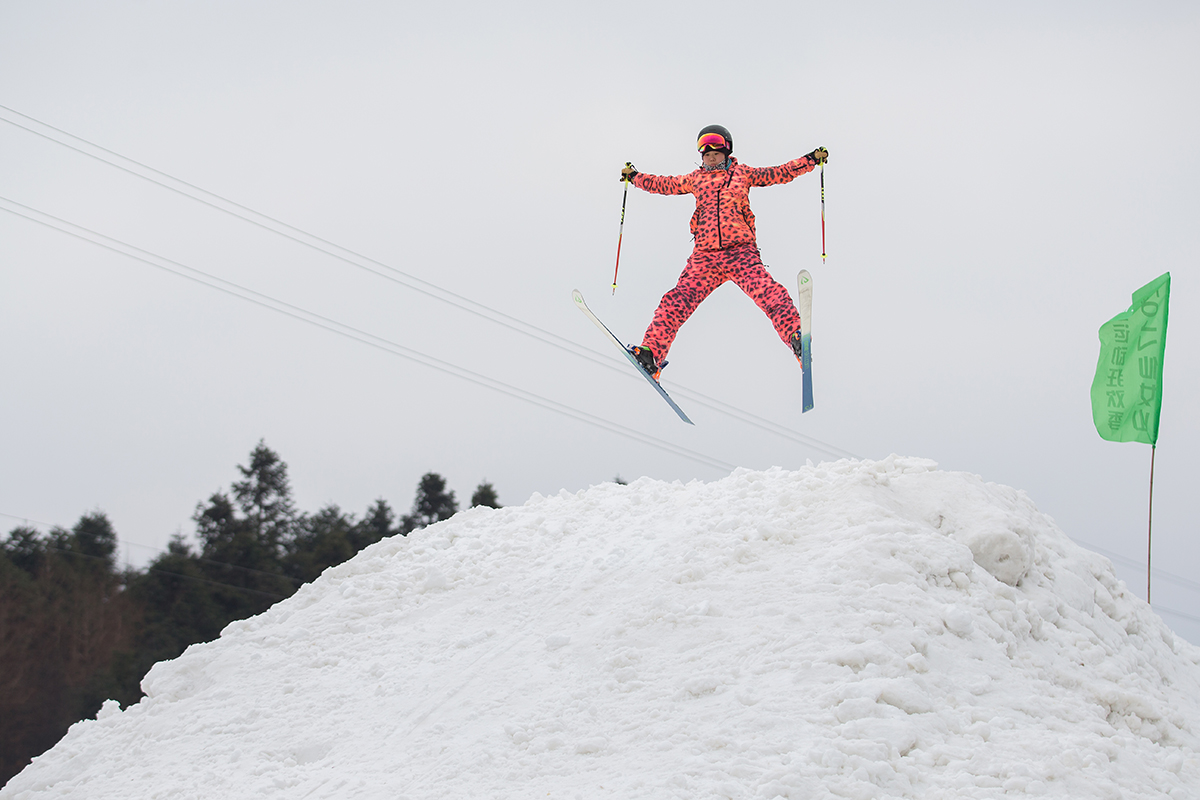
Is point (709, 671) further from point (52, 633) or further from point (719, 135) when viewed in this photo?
point (52, 633)

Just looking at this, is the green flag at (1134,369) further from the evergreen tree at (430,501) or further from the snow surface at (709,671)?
the evergreen tree at (430,501)

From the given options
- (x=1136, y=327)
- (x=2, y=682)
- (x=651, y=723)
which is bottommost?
(x=2, y=682)

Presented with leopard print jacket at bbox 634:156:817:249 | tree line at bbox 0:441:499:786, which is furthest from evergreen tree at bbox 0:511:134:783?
leopard print jacket at bbox 634:156:817:249

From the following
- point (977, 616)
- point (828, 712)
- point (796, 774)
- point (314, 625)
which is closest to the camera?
point (796, 774)

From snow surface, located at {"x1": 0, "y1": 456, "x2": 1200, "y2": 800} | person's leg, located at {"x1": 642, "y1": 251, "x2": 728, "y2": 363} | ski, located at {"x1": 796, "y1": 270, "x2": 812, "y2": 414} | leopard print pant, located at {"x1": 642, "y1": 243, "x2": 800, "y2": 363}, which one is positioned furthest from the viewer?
person's leg, located at {"x1": 642, "y1": 251, "x2": 728, "y2": 363}

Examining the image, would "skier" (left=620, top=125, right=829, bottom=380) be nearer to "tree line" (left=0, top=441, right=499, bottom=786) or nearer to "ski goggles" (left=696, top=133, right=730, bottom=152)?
"ski goggles" (left=696, top=133, right=730, bottom=152)

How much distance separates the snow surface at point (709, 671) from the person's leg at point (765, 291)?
4.67ft

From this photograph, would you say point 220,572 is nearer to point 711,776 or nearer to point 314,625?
point 314,625

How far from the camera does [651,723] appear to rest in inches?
221

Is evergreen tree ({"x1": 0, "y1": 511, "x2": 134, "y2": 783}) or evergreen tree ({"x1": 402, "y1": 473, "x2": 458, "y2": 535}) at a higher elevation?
evergreen tree ({"x1": 402, "y1": 473, "x2": 458, "y2": 535})

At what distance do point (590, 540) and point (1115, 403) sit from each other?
6372 millimetres

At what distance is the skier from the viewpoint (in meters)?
8.73

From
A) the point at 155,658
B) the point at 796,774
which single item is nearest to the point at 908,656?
the point at 796,774

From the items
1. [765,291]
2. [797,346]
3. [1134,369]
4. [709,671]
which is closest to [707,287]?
[765,291]
